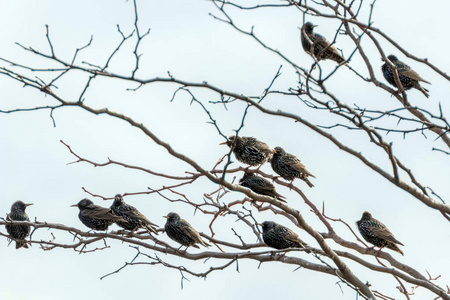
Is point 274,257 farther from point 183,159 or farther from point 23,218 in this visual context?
point 23,218

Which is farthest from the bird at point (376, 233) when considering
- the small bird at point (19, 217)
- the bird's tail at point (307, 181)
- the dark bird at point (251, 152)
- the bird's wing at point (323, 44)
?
the small bird at point (19, 217)

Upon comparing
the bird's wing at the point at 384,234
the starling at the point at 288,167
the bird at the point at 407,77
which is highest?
the bird at the point at 407,77

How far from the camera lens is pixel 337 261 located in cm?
760

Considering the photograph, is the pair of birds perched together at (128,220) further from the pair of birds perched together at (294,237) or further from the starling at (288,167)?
the starling at (288,167)

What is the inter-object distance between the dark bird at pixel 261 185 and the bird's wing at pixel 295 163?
25.9 inches

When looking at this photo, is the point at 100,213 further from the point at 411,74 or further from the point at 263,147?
the point at 411,74

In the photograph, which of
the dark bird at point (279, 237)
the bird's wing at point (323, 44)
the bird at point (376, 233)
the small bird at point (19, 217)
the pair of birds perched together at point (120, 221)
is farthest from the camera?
the small bird at point (19, 217)

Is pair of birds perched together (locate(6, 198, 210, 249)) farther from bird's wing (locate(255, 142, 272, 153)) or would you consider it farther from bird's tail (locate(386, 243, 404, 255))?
bird's tail (locate(386, 243, 404, 255))

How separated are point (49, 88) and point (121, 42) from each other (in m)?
0.74

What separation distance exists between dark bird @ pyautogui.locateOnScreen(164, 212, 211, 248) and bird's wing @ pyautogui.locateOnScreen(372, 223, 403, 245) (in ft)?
7.43

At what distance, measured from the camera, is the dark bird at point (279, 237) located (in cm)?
955

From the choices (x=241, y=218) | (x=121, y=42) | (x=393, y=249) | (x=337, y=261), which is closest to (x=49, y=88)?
(x=121, y=42)

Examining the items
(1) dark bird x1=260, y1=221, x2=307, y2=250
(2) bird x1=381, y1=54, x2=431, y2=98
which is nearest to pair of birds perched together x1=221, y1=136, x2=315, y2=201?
(1) dark bird x1=260, y1=221, x2=307, y2=250

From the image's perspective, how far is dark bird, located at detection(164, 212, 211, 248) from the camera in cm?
970
